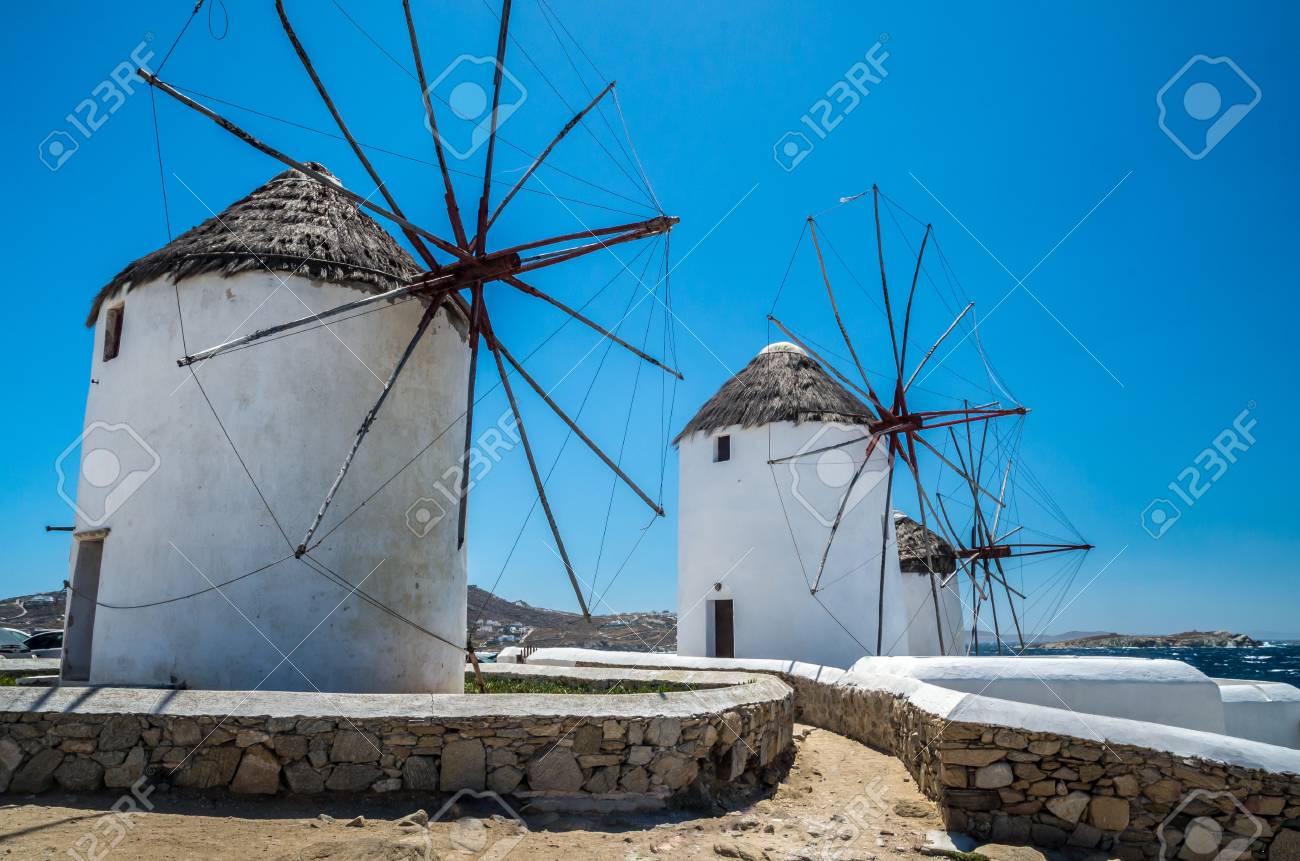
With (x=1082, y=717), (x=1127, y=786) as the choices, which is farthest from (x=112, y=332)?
(x=1127, y=786)

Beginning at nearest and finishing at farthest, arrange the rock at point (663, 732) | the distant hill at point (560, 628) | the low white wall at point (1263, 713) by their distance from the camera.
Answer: the rock at point (663, 732)
the low white wall at point (1263, 713)
the distant hill at point (560, 628)

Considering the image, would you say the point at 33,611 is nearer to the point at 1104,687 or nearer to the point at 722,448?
the point at 722,448

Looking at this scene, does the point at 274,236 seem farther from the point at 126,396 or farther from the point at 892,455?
the point at 892,455

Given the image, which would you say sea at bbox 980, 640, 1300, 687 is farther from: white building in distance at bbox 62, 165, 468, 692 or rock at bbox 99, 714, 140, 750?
rock at bbox 99, 714, 140, 750

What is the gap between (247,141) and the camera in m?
6.39

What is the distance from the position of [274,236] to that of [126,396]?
78.1 inches

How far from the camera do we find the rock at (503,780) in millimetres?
5246

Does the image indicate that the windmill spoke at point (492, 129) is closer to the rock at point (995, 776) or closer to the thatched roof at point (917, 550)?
the rock at point (995, 776)

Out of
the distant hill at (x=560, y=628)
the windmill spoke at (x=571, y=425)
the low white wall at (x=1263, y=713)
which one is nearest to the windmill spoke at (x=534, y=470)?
the windmill spoke at (x=571, y=425)

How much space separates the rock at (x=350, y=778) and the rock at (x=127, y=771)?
1123 mm

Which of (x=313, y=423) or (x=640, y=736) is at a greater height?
(x=313, y=423)

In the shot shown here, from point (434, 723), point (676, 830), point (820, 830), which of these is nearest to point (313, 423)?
point (434, 723)

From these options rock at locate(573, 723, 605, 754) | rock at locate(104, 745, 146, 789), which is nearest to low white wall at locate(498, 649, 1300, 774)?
rock at locate(573, 723, 605, 754)

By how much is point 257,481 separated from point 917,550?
1514 cm
